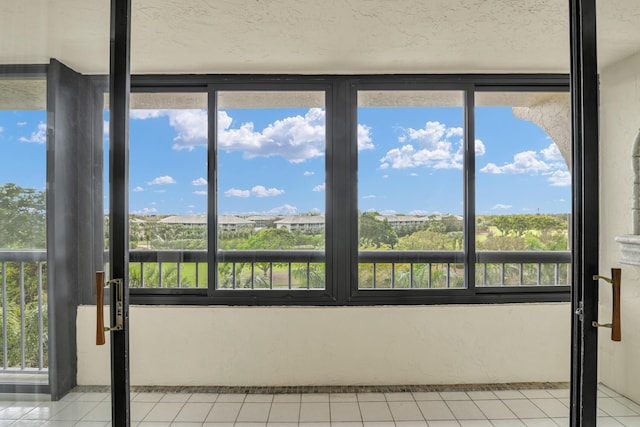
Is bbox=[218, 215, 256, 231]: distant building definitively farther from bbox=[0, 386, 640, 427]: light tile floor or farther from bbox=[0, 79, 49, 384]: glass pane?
bbox=[0, 79, 49, 384]: glass pane

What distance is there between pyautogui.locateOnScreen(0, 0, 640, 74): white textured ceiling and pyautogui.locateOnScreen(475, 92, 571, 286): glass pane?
327mm

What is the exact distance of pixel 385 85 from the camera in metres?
3.24

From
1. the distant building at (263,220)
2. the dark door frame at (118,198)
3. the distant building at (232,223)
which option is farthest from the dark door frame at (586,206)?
the distant building at (232,223)

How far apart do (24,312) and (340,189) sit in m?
2.21

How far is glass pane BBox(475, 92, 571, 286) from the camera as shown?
330cm

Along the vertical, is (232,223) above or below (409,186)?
below

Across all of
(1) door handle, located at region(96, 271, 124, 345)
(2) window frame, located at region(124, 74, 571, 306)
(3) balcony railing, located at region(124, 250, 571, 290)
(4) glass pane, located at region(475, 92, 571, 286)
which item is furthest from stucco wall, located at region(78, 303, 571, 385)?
(1) door handle, located at region(96, 271, 124, 345)

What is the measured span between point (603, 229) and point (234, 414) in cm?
237

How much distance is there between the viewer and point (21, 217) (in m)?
1.41

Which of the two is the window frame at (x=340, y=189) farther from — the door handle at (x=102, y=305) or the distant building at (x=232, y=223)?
the door handle at (x=102, y=305)

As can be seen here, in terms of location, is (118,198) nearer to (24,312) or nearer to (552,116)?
(24,312)

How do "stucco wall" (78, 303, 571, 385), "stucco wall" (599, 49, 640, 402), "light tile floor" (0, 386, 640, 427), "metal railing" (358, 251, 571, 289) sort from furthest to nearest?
"metal railing" (358, 251, 571, 289) → "stucco wall" (78, 303, 571, 385) → "light tile floor" (0, 386, 640, 427) → "stucco wall" (599, 49, 640, 402)

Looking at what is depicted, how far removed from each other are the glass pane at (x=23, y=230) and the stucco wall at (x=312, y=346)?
5.93 feet

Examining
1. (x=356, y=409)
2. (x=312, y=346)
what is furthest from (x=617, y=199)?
(x=312, y=346)
